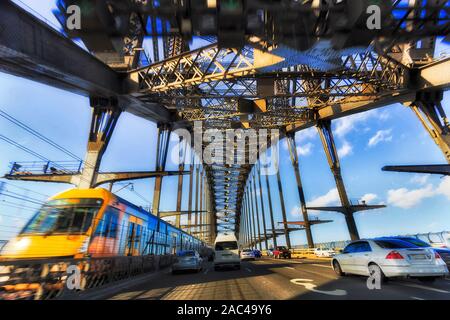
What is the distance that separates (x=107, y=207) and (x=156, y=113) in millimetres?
18708

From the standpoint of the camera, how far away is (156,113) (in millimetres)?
28594

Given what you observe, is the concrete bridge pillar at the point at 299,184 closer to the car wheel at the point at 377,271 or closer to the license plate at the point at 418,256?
the car wheel at the point at 377,271

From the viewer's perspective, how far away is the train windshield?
32.0 ft

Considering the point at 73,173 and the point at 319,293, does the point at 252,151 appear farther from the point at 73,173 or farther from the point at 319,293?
the point at 319,293

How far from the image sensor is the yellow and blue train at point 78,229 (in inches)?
358

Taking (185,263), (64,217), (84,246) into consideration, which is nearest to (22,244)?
(64,217)

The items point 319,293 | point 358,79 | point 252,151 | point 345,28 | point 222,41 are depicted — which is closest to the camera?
point 319,293

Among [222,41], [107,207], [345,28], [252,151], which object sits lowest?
[107,207]

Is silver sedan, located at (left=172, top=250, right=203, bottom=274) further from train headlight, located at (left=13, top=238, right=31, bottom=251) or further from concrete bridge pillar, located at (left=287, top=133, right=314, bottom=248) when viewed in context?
concrete bridge pillar, located at (left=287, top=133, right=314, bottom=248)

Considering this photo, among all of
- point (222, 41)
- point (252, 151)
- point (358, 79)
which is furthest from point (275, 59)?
point (252, 151)

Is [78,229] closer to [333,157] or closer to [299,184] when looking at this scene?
[333,157]

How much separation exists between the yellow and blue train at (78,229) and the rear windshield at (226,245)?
629 centimetres

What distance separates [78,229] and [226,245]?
36.0 feet
